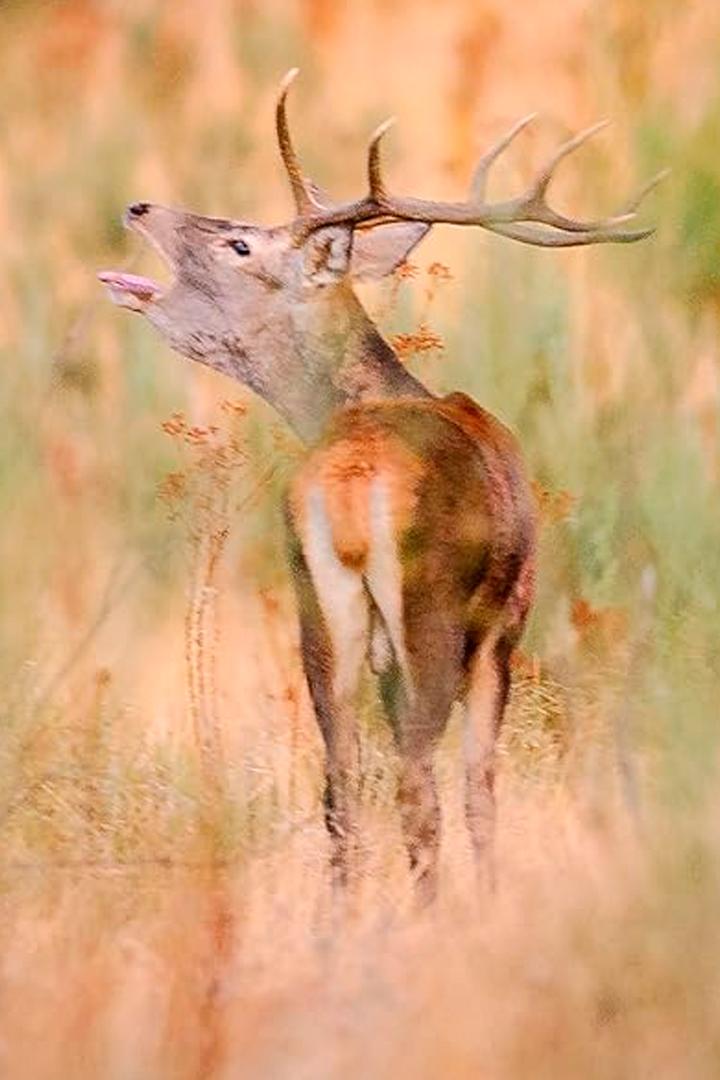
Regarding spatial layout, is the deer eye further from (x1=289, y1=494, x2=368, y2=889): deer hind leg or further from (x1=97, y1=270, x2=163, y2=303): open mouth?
(x1=289, y1=494, x2=368, y2=889): deer hind leg

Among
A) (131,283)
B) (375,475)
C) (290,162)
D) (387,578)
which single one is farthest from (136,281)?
(387,578)

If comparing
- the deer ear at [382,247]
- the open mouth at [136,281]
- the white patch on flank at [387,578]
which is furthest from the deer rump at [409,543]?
the open mouth at [136,281]

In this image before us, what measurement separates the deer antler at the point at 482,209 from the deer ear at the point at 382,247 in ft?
0.05

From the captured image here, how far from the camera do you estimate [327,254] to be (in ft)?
9.05

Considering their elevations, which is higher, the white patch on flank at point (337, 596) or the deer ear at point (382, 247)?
the deer ear at point (382, 247)

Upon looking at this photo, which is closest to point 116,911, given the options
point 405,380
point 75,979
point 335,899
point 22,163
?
point 75,979

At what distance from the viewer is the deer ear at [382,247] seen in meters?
2.77

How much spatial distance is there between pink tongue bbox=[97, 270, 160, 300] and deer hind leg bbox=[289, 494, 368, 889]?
0.34 meters

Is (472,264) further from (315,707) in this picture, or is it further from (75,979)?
(75,979)

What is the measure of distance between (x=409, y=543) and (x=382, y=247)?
1.20 feet

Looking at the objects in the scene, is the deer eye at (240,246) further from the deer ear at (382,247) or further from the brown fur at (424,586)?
the brown fur at (424,586)

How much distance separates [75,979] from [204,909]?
6.8 inches

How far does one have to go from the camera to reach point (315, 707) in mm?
2750

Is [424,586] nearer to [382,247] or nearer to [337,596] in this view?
[337,596]
